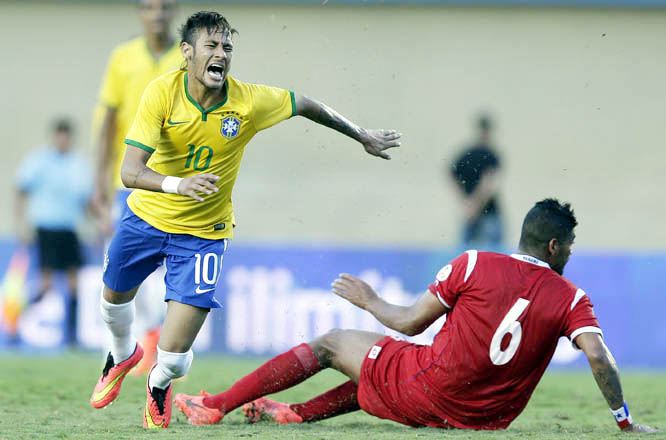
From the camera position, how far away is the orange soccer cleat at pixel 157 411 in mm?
5820

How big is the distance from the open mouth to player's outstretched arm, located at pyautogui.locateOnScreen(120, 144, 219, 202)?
544 millimetres

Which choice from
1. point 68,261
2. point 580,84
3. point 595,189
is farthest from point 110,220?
point 580,84

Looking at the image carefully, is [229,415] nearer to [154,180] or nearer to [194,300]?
[194,300]

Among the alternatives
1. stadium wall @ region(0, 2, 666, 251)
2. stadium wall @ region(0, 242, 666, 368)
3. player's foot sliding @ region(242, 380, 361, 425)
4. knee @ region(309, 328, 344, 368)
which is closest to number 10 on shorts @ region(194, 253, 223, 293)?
knee @ region(309, 328, 344, 368)

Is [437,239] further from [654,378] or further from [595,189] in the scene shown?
[654,378]

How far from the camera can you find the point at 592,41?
18.3 metres

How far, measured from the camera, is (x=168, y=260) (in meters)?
6.06

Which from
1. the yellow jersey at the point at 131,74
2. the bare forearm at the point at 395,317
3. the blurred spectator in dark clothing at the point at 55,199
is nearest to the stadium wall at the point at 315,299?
the blurred spectator in dark clothing at the point at 55,199

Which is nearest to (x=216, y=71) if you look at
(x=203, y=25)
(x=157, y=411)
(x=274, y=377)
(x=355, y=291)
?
(x=203, y=25)

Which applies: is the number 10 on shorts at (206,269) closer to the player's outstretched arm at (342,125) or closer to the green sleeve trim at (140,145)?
the green sleeve trim at (140,145)

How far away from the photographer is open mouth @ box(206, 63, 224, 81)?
5.71 metres

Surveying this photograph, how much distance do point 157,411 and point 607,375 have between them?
241 centimetres

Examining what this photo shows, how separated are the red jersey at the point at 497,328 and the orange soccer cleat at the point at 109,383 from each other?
2003 mm

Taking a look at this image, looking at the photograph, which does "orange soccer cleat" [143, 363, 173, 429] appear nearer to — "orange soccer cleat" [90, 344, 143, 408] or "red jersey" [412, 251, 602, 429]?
"orange soccer cleat" [90, 344, 143, 408]
